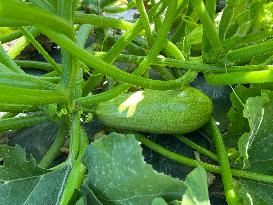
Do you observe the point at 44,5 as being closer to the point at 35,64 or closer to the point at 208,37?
the point at 208,37

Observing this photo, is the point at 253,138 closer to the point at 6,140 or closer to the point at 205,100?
the point at 205,100

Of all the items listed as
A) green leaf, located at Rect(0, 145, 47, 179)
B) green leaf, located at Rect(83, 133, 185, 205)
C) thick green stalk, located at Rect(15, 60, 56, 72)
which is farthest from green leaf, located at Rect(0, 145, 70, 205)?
thick green stalk, located at Rect(15, 60, 56, 72)

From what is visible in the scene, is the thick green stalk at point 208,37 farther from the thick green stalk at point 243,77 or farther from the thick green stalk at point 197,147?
the thick green stalk at point 197,147

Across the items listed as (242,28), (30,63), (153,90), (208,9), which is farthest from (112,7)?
(242,28)

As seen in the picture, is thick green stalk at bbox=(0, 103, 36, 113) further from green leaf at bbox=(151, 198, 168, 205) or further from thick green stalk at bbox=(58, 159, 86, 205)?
green leaf at bbox=(151, 198, 168, 205)

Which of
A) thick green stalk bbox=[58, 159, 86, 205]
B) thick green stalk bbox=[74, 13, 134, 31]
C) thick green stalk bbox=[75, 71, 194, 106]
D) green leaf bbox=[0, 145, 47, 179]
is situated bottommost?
thick green stalk bbox=[58, 159, 86, 205]

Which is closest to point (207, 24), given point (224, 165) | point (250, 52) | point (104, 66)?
point (250, 52)

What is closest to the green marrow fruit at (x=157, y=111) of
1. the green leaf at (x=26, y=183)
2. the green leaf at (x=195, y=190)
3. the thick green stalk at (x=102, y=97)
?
the thick green stalk at (x=102, y=97)
